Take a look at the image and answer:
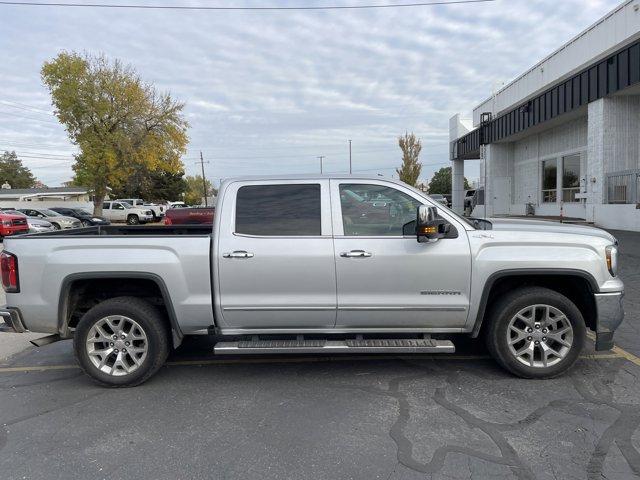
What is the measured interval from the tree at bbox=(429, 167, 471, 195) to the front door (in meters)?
80.9

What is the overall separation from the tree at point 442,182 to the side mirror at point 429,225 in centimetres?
8095

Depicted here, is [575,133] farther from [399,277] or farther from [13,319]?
[13,319]

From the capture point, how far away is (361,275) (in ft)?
14.1

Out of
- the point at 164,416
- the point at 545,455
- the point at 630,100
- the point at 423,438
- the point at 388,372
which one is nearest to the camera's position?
the point at 545,455

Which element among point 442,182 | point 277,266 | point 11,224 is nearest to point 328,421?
point 277,266

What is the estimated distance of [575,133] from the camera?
24.0m

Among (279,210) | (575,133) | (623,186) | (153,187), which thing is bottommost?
(279,210)

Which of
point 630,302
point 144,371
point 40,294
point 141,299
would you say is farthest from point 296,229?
point 630,302

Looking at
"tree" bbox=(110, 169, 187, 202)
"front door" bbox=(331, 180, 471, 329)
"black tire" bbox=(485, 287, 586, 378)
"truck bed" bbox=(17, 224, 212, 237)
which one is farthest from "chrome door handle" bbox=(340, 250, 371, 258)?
"tree" bbox=(110, 169, 187, 202)

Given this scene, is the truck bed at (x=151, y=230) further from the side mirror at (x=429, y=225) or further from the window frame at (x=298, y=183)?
the side mirror at (x=429, y=225)

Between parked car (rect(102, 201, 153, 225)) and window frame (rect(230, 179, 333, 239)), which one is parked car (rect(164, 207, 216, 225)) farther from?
parked car (rect(102, 201, 153, 225))

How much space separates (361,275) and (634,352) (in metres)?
3.17

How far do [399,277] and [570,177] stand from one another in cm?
2384

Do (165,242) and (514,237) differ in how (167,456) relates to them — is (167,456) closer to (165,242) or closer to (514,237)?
(165,242)
